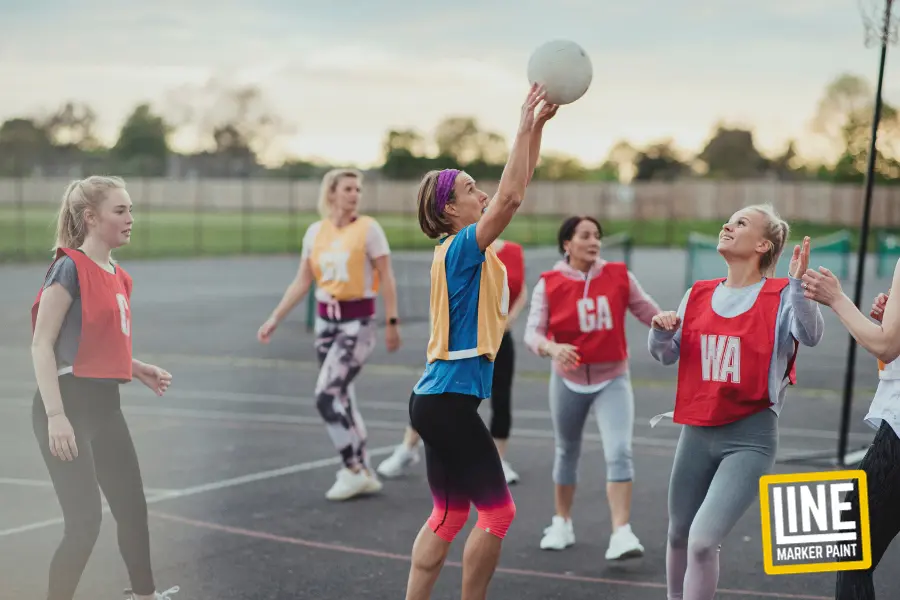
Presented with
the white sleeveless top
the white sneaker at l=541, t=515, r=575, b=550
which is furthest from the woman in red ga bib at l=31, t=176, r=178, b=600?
the white sleeveless top

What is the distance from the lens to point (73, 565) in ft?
15.6

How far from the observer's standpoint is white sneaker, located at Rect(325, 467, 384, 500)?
781cm

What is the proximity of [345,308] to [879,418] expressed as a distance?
4321 millimetres

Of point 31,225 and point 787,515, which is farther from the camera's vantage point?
point 31,225

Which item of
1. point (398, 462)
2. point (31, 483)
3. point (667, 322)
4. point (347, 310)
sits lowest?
point (31, 483)

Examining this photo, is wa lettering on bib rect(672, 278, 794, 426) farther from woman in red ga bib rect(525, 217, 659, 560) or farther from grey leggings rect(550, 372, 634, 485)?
grey leggings rect(550, 372, 634, 485)

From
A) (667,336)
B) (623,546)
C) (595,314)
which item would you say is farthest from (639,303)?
(667,336)

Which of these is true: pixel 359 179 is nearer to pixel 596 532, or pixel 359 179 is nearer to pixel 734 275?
pixel 596 532

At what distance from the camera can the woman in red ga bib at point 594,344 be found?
6.46m

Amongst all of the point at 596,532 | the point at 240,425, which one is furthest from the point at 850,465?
the point at 240,425

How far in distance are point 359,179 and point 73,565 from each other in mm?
A: 3875

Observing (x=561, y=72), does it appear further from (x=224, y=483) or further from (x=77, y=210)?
(x=224, y=483)

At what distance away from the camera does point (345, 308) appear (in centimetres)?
785

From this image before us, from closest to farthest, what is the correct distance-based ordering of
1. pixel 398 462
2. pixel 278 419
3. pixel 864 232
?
pixel 864 232 → pixel 398 462 → pixel 278 419
